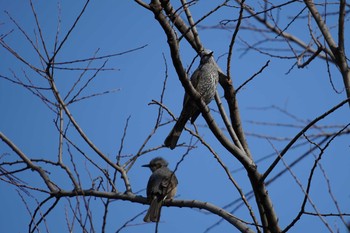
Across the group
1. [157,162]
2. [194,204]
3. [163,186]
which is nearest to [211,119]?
[194,204]

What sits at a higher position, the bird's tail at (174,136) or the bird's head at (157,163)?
A: the bird's head at (157,163)

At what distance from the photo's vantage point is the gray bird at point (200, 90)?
4844 mm

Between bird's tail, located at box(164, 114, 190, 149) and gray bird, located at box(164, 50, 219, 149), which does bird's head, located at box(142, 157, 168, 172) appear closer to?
gray bird, located at box(164, 50, 219, 149)

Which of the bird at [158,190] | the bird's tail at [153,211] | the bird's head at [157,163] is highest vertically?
the bird's head at [157,163]

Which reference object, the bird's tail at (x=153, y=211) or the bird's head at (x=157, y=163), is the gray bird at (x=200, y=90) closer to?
the bird's tail at (x=153, y=211)

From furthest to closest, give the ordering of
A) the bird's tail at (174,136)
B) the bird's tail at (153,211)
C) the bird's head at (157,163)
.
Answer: the bird's head at (157,163), the bird's tail at (153,211), the bird's tail at (174,136)

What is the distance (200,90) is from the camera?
5520mm

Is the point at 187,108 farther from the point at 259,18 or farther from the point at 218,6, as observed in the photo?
the point at 218,6

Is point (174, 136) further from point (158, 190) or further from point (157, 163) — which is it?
point (157, 163)

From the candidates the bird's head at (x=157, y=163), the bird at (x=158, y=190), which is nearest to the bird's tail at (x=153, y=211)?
the bird at (x=158, y=190)

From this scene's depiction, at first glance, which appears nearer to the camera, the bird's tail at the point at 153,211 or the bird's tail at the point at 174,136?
the bird's tail at the point at 174,136

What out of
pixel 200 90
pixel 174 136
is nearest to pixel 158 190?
pixel 174 136

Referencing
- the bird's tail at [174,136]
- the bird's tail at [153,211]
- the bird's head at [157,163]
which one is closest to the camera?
the bird's tail at [174,136]

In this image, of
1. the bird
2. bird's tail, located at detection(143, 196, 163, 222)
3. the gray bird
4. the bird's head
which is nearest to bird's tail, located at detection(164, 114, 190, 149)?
the gray bird
